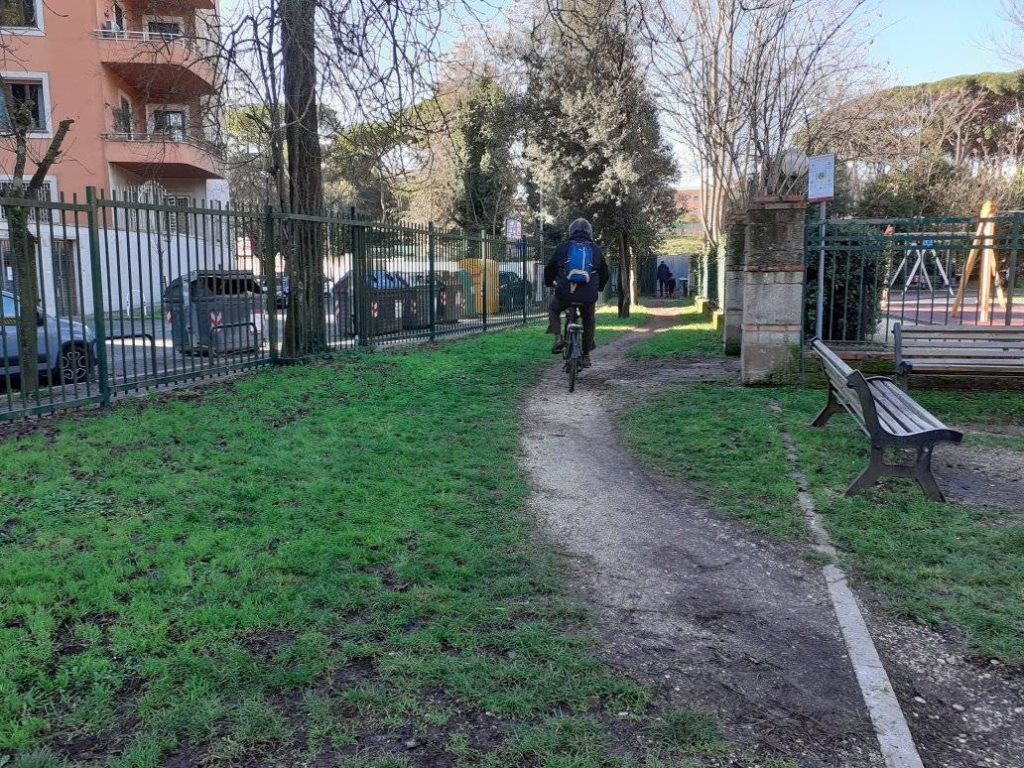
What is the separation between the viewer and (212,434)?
6746 mm

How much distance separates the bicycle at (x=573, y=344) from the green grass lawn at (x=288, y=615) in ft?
11.8

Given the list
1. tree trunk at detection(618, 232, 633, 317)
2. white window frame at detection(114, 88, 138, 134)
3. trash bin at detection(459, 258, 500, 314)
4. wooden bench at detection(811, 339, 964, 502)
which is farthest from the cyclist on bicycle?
white window frame at detection(114, 88, 138, 134)

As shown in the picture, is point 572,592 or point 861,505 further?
point 861,505

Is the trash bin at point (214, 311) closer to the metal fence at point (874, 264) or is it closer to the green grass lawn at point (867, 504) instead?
the green grass lawn at point (867, 504)

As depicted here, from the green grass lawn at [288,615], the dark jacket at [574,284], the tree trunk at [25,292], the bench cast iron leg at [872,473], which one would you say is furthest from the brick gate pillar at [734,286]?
the tree trunk at [25,292]

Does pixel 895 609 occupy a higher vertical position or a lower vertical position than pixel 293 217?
lower

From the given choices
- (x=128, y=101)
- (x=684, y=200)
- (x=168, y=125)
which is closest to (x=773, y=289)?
(x=168, y=125)

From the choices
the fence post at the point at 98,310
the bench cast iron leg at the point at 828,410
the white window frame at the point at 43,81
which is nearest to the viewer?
the bench cast iron leg at the point at 828,410

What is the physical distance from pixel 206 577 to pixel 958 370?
692 cm

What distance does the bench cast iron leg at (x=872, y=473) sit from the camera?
17.0ft

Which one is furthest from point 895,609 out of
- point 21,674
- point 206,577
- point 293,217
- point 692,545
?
point 293,217

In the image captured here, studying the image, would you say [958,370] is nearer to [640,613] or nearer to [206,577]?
[640,613]

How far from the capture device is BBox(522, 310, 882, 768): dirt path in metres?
2.85

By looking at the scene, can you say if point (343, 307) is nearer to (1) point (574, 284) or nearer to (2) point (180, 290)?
(2) point (180, 290)
